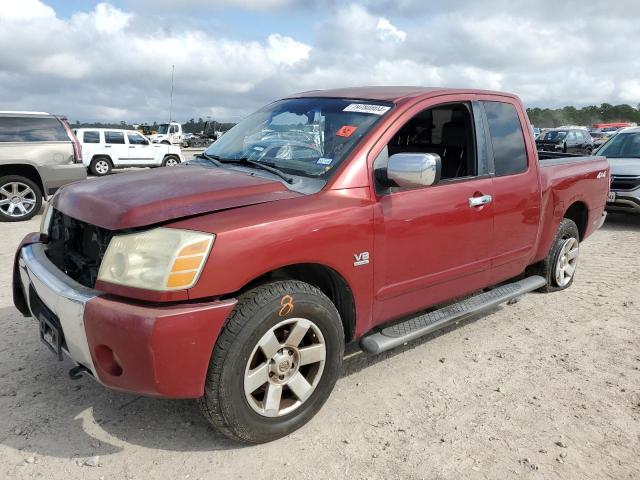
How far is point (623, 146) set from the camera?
32.0 ft

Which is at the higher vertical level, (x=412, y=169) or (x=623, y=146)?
(x=623, y=146)

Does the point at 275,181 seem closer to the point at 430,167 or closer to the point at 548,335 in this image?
the point at 430,167

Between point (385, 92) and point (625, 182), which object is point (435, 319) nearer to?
point (385, 92)

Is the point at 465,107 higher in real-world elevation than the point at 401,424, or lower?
higher

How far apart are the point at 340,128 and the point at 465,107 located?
3.65 feet

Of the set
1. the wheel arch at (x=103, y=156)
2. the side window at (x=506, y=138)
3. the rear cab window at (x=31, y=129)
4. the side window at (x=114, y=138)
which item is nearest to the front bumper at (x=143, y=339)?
the side window at (x=506, y=138)

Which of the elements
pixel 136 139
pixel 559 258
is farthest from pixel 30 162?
pixel 136 139

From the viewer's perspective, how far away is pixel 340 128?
327 centimetres

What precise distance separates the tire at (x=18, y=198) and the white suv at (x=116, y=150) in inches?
326

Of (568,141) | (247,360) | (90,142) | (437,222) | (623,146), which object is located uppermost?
(568,141)

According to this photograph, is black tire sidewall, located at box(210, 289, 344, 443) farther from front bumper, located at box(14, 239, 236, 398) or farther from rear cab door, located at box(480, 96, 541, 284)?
rear cab door, located at box(480, 96, 541, 284)

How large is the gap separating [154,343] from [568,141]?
73.9 ft

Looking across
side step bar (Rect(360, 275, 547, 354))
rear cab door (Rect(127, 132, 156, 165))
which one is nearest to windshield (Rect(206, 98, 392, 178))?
side step bar (Rect(360, 275, 547, 354))

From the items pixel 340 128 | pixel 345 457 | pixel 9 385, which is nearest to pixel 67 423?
pixel 9 385
